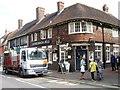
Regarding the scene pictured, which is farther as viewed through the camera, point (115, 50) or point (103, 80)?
point (115, 50)

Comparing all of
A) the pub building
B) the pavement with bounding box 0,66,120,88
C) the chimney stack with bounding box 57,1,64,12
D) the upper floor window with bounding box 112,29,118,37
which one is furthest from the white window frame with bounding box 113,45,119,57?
the chimney stack with bounding box 57,1,64,12

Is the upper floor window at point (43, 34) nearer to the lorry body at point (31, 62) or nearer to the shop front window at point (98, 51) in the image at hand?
the shop front window at point (98, 51)

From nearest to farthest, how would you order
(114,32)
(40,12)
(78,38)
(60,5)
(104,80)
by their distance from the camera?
1. (104,80)
2. (78,38)
3. (114,32)
4. (60,5)
5. (40,12)

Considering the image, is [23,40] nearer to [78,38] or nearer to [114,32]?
[78,38]

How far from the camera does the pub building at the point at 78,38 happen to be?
76.3 ft

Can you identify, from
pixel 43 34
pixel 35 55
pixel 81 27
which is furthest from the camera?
pixel 43 34

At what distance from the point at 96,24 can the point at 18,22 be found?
25.5m

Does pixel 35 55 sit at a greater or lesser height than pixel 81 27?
lesser

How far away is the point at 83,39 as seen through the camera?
23016 millimetres

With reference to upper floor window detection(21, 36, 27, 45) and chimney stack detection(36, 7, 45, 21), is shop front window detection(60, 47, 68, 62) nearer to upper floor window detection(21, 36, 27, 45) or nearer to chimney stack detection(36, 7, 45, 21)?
upper floor window detection(21, 36, 27, 45)

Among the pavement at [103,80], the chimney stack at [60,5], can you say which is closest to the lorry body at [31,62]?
the pavement at [103,80]

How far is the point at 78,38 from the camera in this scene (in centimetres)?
2309

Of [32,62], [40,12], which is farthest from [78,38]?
[40,12]

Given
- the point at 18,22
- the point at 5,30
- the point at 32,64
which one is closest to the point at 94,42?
the point at 32,64
